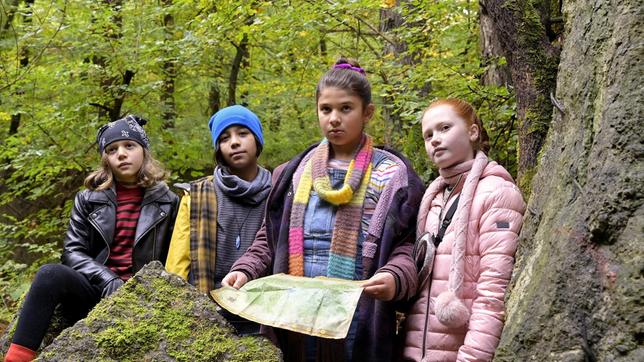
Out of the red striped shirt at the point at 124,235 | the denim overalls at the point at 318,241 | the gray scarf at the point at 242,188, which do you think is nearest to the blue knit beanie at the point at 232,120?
the gray scarf at the point at 242,188

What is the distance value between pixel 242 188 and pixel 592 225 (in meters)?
2.27

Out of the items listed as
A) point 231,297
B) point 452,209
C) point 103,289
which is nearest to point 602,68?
point 452,209

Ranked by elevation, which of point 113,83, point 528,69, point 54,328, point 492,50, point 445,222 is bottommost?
point 54,328

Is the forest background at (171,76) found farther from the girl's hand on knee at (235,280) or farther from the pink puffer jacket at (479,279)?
the girl's hand on knee at (235,280)

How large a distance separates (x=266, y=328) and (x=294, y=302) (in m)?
0.48

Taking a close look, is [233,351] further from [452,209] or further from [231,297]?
[452,209]

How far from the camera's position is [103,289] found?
350 cm

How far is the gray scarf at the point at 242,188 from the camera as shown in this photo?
146 inches

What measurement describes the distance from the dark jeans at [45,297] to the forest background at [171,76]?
11.9 ft

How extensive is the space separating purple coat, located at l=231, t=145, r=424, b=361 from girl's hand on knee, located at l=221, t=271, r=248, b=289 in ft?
0.19

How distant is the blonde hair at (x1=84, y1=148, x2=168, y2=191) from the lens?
3.97 meters

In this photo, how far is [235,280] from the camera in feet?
9.37

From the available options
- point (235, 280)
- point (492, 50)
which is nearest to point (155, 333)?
point (235, 280)

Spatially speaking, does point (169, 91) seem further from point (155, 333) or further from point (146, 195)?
point (155, 333)
